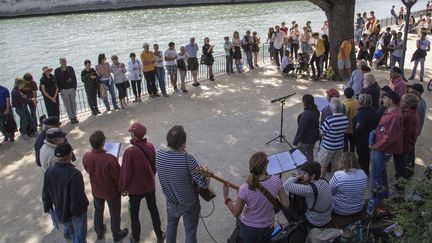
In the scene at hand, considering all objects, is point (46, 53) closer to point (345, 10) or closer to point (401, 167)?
point (345, 10)

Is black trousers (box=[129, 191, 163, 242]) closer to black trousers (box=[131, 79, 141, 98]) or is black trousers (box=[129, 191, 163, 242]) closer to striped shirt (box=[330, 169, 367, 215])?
striped shirt (box=[330, 169, 367, 215])

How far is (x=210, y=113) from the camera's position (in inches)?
421

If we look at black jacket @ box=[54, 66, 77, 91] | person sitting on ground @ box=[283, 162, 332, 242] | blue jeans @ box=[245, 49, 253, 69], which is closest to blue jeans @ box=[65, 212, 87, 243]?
person sitting on ground @ box=[283, 162, 332, 242]

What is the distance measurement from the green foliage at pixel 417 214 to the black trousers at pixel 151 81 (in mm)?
9203

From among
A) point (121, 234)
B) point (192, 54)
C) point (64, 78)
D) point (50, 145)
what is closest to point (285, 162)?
point (121, 234)

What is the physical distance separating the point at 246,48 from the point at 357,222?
35.6 feet

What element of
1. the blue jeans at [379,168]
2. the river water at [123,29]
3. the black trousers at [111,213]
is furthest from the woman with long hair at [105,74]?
the river water at [123,29]

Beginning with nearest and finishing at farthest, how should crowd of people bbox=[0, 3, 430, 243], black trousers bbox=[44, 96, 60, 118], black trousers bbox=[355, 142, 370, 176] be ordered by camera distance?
crowd of people bbox=[0, 3, 430, 243] → black trousers bbox=[355, 142, 370, 176] → black trousers bbox=[44, 96, 60, 118]

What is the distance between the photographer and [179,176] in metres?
4.50

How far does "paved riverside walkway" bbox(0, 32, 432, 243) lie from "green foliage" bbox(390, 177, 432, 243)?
9.14 feet

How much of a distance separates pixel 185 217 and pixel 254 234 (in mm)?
977

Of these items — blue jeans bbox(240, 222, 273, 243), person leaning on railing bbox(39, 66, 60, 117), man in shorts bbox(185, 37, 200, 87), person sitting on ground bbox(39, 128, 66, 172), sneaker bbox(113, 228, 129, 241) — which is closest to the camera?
blue jeans bbox(240, 222, 273, 243)

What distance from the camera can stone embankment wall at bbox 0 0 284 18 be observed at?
5166 centimetres

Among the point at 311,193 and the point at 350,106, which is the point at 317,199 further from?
the point at 350,106
